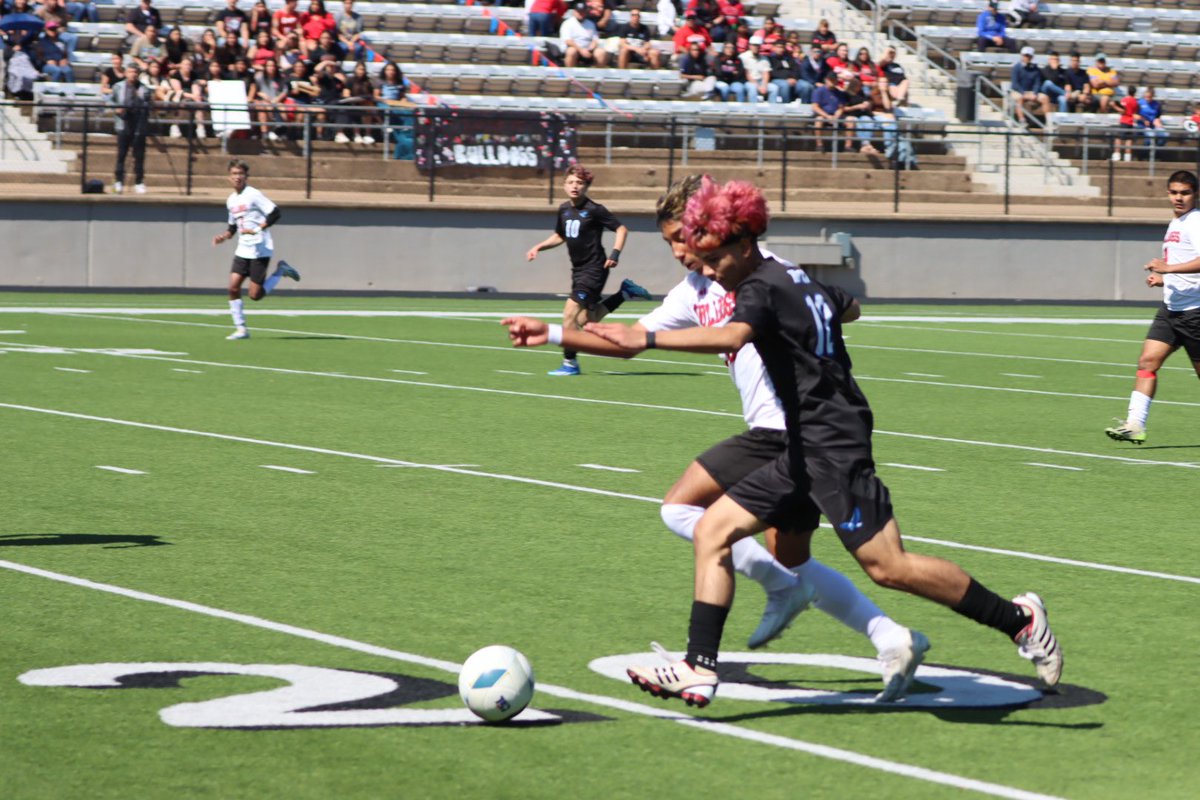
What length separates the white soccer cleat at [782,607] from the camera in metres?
6.63

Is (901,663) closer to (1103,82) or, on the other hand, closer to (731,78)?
(731,78)

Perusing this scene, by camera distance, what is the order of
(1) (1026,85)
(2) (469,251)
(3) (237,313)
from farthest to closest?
(1) (1026,85), (2) (469,251), (3) (237,313)

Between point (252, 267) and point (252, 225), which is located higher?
point (252, 225)

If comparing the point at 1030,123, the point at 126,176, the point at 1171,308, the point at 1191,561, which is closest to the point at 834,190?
the point at 1030,123

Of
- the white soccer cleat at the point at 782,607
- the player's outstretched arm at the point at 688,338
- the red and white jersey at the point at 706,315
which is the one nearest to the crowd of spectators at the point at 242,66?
the red and white jersey at the point at 706,315

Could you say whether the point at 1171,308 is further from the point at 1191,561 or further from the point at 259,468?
the point at 259,468

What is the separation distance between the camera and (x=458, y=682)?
657cm

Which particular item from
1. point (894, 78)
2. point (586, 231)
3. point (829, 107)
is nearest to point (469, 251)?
point (829, 107)

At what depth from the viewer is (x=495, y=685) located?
6086 millimetres

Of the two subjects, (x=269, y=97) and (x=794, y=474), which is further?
(x=269, y=97)

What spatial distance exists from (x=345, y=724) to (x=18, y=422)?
31.2 ft

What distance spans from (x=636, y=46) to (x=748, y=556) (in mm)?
32454

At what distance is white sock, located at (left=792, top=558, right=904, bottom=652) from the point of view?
21.0ft

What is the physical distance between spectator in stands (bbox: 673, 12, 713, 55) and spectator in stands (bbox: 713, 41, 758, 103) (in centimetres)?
39
